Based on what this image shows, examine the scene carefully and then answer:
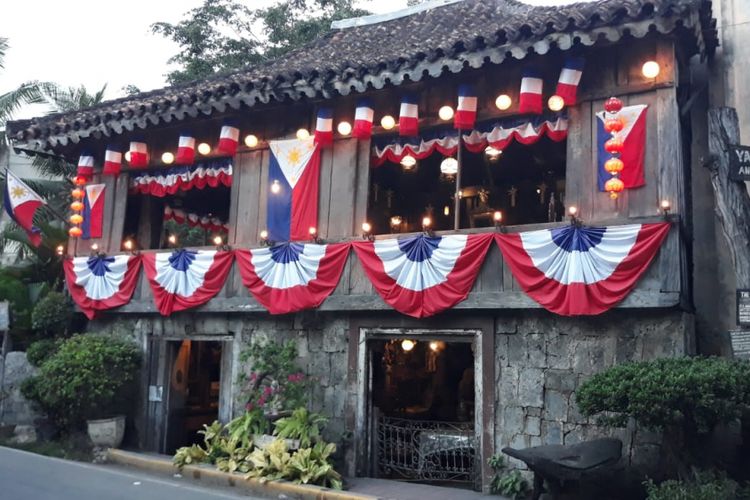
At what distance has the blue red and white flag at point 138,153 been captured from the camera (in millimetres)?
13250

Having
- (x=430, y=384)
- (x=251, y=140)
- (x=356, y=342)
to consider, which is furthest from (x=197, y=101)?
(x=430, y=384)

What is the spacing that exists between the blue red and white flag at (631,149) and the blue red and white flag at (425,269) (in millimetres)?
1946

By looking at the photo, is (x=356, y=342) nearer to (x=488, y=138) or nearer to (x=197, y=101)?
(x=488, y=138)

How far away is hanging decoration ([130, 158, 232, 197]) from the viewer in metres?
12.8

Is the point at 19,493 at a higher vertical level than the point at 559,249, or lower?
lower

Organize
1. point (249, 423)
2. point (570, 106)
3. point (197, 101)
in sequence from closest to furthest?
point (570, 106), point (249, 423), point (197, 101)

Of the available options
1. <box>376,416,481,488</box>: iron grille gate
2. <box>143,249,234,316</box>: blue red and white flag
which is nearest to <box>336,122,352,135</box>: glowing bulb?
<box>143,249,234,316</box>: blue red and white flag

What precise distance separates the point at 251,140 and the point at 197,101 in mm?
1213

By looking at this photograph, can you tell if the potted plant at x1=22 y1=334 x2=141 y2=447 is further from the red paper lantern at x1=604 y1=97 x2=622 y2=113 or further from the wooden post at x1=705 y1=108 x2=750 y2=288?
the wooden post at x1=705 y1=108 x2=750 y2=288

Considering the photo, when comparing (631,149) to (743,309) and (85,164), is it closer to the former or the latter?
(743,309)

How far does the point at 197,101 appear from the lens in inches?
457

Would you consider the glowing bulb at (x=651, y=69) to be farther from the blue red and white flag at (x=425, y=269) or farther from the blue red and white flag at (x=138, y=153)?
the blue red and white flag at (x=138, y=153)

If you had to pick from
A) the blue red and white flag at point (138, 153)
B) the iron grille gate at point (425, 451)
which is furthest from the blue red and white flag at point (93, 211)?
the iron grille gate at point (425, 451)

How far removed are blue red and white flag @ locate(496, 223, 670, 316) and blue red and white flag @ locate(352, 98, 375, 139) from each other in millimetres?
3085
